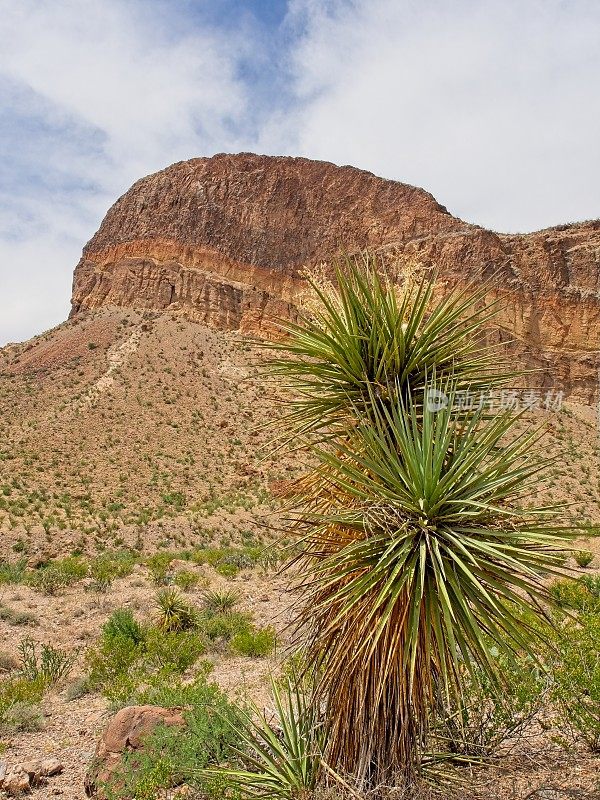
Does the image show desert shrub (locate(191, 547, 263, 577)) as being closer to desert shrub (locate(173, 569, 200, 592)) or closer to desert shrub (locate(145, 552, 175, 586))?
desert shrub (locate(145, 552, 175, 586))

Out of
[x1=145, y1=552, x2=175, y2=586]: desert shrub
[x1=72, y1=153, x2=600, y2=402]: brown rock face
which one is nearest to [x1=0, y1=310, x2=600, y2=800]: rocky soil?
[x1=145, y1=552, x2=175, y2=586]: desert shrub

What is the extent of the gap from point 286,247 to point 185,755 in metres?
56.5

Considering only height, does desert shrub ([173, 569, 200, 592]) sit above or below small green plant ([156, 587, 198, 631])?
below

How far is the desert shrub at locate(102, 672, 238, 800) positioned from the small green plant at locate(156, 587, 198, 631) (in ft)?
20.2

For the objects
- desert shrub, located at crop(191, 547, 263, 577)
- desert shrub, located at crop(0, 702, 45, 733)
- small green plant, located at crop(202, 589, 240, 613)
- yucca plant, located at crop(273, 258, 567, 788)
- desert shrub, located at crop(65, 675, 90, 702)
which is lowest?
desert shrub, located at crop(191, 547, 263, 577)

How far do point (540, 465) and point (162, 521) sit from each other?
2274 centimetres

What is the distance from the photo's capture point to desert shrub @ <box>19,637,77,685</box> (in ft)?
29.1

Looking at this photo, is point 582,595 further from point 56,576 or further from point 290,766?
point 56,576

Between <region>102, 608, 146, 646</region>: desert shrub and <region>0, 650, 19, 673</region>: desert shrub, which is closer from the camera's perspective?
<region>0, 650, 19, 673</region>: desert shrub

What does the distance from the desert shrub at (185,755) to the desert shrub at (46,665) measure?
422 centimetres

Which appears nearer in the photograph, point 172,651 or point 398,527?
point 398,527

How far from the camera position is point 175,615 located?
1152 cm

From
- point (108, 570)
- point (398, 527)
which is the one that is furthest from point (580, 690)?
point (108, 570)

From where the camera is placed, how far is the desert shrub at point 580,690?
16.7 ft
